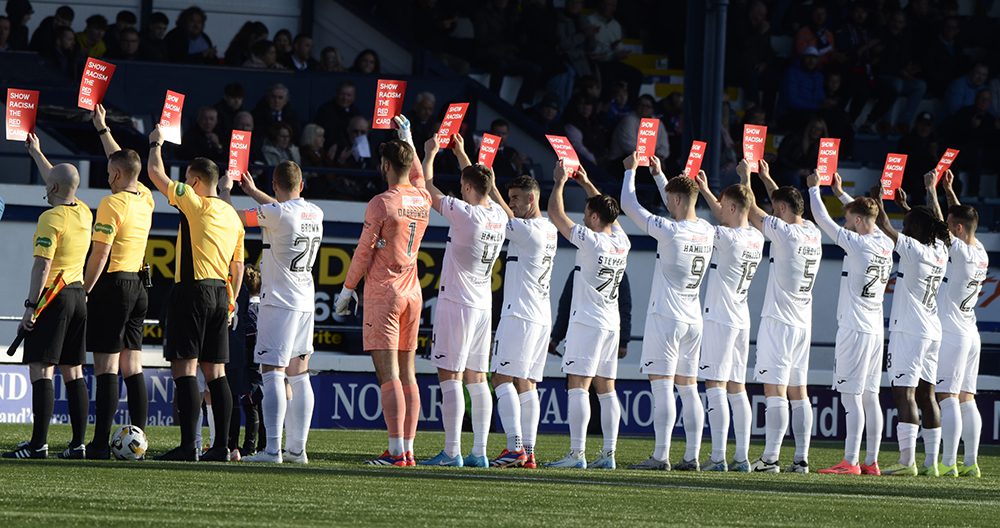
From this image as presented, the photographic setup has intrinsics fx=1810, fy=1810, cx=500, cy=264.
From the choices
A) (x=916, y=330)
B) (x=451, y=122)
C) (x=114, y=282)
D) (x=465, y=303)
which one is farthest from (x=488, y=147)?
(x=916, y=330)

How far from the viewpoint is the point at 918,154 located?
75.2 ft

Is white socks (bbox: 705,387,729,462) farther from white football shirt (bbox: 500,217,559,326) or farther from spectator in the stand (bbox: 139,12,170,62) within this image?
spectator in the stand (bbox: 139,12,170,62)

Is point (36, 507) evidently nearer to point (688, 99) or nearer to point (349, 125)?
point (349, 125)

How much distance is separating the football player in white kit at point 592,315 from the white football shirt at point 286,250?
206 cm

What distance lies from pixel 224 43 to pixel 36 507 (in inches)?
614

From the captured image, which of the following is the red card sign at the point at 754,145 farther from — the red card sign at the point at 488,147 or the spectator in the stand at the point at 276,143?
the spectator in the stand at the point at 276,143

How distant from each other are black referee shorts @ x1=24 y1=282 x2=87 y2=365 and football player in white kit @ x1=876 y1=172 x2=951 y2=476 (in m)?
6.52

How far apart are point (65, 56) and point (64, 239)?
9.05m

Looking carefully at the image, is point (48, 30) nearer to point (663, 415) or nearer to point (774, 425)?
point (663, 415)

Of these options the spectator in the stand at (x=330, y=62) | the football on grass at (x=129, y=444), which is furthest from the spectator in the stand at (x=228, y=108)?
the football on grass at (x=129, y=444)

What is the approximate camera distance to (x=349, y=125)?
67.2 feet

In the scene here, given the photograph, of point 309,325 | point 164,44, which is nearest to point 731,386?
point 309,325

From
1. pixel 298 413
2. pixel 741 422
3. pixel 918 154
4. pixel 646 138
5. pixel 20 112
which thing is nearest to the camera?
pixel 298 413

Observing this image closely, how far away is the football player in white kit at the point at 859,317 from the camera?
14.3m
